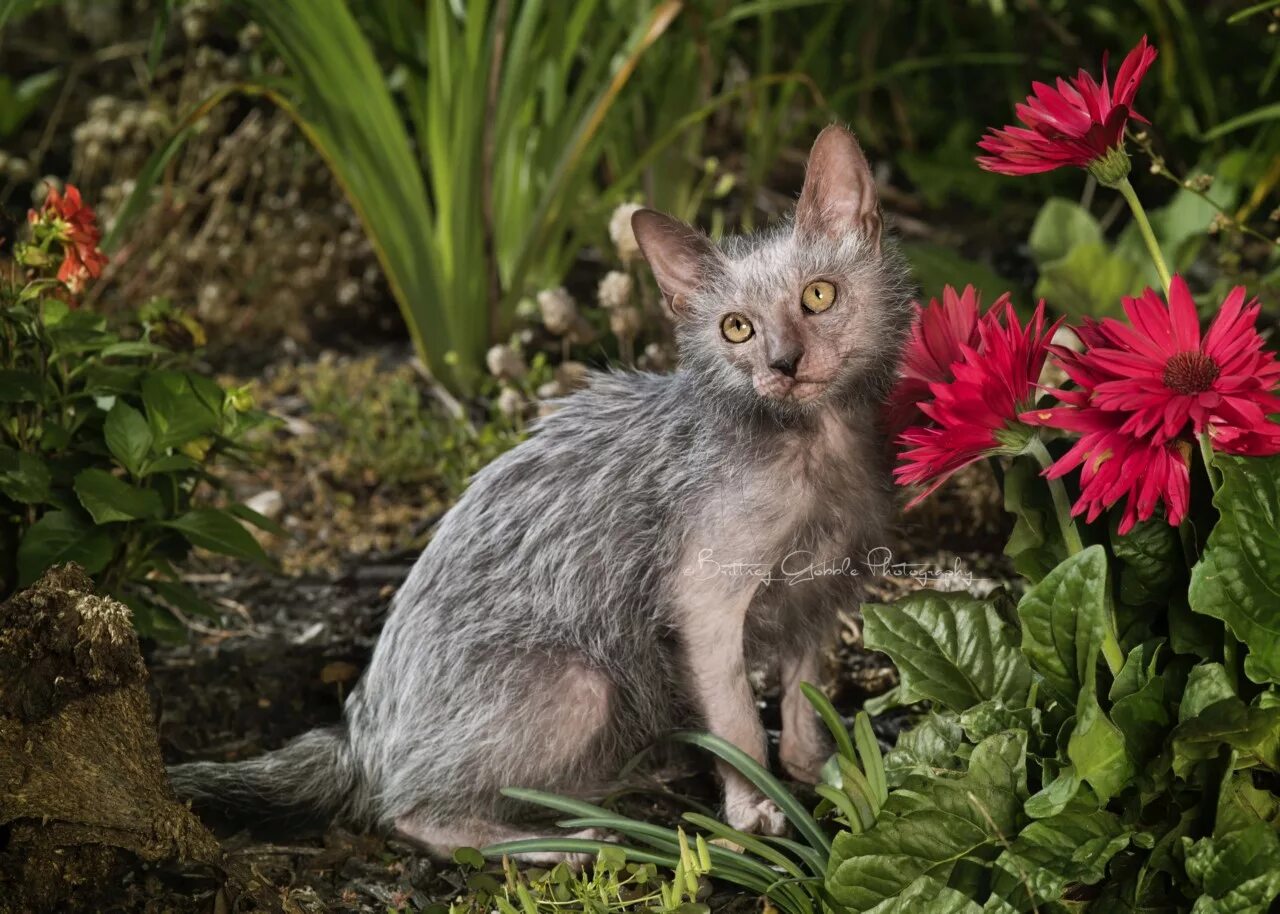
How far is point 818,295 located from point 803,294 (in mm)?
24

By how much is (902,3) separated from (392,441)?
9.65ft

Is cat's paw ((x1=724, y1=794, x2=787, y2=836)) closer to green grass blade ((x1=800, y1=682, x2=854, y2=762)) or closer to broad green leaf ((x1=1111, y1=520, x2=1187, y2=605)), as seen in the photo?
green grass blade ((x1=800, y1=682, x2=854, y2=762))

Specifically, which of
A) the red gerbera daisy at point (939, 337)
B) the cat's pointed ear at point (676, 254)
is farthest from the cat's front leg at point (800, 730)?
the cat's pointed ear at point (676, 254)

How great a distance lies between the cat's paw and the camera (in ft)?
8.48

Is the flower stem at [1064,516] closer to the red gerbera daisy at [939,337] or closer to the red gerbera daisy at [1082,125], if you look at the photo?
the red gerbera daisy at [939,337]

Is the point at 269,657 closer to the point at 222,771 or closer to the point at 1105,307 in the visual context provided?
the point at 222,771

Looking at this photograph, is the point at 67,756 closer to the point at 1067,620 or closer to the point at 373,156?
the point at 1067,620

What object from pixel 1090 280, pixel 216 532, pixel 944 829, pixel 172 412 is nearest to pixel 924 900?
pixel 944 829

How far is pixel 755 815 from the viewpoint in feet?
8.52

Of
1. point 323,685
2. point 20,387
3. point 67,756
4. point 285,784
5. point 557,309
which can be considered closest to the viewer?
point 67,756

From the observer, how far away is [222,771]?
2.70 meters

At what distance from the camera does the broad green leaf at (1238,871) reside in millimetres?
1817

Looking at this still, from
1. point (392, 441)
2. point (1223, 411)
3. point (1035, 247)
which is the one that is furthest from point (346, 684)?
point (1035, 247)

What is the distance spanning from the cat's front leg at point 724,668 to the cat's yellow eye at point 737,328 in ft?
1.43
